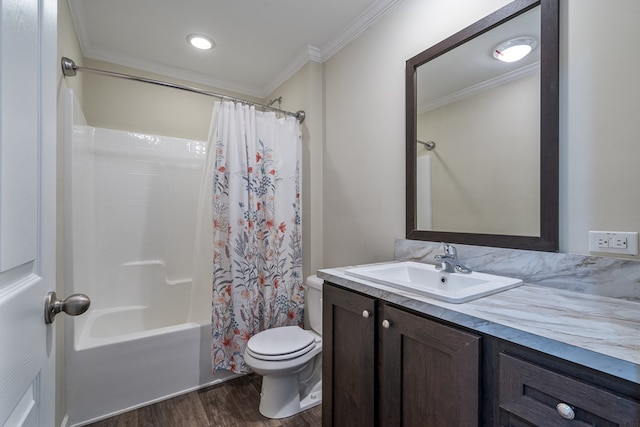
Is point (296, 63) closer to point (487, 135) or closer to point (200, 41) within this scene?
point (200, 41)

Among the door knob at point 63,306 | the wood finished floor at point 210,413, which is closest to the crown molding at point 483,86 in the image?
the door knob at point 63,306

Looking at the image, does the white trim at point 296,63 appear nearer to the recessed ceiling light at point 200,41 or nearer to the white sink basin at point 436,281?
the recessed ceiling light at point 200,41

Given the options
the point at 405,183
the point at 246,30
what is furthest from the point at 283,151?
the point at 405,183

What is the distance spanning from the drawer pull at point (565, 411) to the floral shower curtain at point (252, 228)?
1.80 meters

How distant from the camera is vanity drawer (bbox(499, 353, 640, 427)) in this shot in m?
0.58

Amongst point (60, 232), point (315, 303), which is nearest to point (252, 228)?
point (315, 303)

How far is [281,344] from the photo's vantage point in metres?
1.77

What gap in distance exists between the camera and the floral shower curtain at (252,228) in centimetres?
206

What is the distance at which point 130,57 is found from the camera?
2.48m

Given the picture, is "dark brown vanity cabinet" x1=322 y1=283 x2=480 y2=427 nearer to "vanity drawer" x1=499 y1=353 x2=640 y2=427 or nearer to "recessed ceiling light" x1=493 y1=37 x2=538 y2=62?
"vanity drawer" x1=499 y1=353 x2=640 y2=427

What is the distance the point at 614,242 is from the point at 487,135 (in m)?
0.62

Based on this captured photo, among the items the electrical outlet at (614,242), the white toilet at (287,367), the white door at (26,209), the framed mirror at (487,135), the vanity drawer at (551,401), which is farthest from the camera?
the white toilet at (287,367)

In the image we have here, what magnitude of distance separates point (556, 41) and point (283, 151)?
1.71 m

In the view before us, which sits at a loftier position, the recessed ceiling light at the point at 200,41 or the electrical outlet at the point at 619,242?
the recessed ceiling light at the point at 200,41
